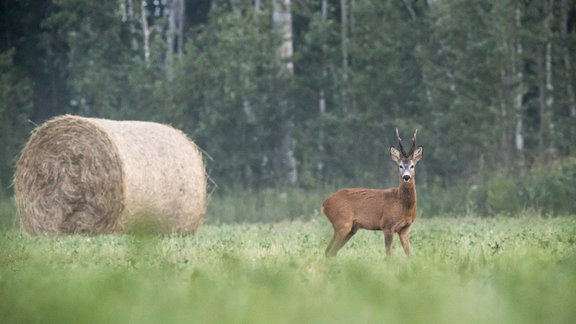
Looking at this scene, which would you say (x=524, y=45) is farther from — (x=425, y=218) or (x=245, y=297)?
(x=245, y=297)

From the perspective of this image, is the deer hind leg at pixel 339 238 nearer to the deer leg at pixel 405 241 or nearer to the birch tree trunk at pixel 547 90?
the deer leg at pixel 405 241

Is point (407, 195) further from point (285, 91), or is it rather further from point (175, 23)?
point (175, 23)

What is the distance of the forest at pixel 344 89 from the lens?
25.5 meters

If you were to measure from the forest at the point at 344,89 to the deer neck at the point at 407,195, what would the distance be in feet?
34.5

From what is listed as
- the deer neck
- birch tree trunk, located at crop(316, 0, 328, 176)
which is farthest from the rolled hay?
birch tree trunk, located at crop(316, 0, 328, 176)

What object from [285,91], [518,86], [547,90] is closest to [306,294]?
[518,86]

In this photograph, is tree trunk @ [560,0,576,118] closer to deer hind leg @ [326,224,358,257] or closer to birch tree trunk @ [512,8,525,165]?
birch tree trunk @ [512,8,525,165]

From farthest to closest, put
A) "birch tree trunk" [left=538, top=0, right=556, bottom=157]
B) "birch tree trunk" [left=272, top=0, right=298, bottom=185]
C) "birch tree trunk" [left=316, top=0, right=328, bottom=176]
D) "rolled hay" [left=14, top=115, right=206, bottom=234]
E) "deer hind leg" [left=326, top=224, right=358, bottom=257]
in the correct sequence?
"birch tree trunk" [left=316, top=0, right=328, bottom=176]
"birch tree trunk" [left=272, top=0, right=298, bottom=185]
"birch tree trunk" [left=538, top=0, right=556, bottom=157]
"rolled hay" [left=14, top=115, right=206, bottom=234]
"deer hind leg" [left=326, top=224, right=358, bottom=257]

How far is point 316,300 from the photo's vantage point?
16.1ft

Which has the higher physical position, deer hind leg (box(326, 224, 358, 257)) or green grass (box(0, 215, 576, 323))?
green grass (box(0, 215, 576, 323))

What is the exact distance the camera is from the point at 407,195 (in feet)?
36.9

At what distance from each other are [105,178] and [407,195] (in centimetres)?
635

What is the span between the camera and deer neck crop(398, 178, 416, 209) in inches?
441

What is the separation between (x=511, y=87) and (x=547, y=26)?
73.1 inches
